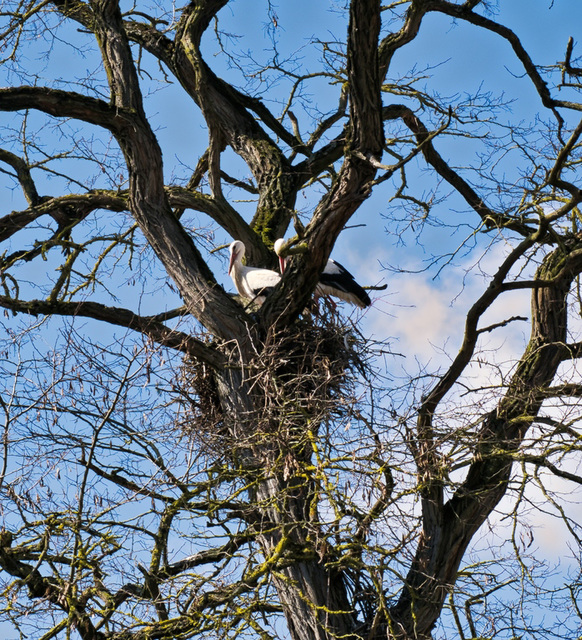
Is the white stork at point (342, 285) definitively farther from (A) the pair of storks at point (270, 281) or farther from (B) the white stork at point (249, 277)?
(B) the white stork at point (249, 277)

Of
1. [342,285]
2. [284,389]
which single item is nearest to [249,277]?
[342,285]

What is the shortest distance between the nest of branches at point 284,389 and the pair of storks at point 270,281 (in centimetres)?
91

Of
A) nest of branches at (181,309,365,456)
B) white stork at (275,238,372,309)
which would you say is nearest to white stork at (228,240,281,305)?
white stork at (275,238,372,309)

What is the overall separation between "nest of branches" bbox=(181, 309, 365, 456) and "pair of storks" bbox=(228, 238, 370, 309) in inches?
35.7

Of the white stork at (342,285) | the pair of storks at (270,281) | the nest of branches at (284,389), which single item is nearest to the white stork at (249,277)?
the pair of storks at (270,281)

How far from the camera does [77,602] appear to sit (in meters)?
5.81

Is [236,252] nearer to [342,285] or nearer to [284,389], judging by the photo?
[342,285]

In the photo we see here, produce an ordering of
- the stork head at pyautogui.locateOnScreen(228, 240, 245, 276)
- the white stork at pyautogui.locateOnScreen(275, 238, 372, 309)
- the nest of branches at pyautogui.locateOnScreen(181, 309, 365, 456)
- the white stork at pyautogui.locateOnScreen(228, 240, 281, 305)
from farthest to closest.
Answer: the white stork at pyautogui.locateOnScreen(275, 238, 372, 309), the stork head at pyautogui.locateOnScreen(228, 240, 245, 276), the white stork at pyautogui.locateOnScreen(228, 240, 281, 305), the nest of branches at pyautogui.locateOnScreen(181, 309, 365, 456)

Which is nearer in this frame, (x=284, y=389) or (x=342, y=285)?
(x=284, y=389)

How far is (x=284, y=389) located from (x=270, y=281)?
197cm

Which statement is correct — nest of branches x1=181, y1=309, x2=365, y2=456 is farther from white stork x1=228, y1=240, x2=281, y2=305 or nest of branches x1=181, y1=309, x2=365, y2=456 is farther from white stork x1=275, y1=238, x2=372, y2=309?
white stork x1=275, y1=238, x2=372, y2=309

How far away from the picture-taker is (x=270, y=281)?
8.71 metres

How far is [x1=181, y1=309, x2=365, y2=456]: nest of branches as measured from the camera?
6.35 m

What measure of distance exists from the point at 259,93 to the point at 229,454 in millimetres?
4134
